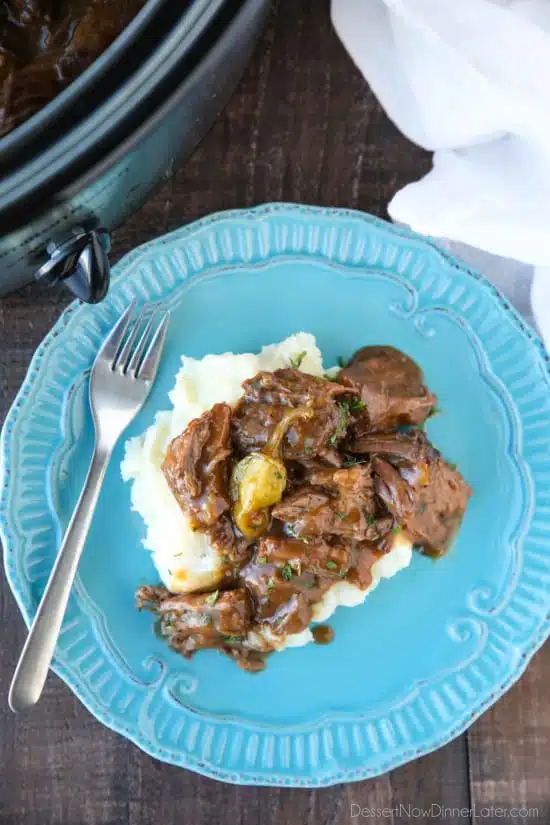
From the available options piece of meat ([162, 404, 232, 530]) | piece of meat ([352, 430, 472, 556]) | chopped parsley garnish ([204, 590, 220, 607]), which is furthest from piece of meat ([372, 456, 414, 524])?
chopped parsley garnish ([204, 590, 220, 607])

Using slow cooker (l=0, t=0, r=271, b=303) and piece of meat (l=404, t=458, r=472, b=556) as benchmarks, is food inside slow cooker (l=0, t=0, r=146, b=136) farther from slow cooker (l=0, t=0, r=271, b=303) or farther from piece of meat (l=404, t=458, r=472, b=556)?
piece of meat (l=404, t=458, r=472, b=556)

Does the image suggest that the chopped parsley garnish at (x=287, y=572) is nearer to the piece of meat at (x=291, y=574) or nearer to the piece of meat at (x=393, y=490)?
the piece of meat at (x=291, y=574)

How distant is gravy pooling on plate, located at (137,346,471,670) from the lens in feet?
7.93

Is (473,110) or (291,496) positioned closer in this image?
(291,496)

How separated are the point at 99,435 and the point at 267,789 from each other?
4.07 feet

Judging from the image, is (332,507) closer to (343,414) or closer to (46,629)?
(343,414)

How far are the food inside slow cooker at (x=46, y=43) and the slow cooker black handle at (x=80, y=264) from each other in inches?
10.2

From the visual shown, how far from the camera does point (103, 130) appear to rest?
1611 mm

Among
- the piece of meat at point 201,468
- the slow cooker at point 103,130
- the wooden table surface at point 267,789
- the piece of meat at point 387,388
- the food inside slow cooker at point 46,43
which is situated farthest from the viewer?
the wooden table surface at point 267,789

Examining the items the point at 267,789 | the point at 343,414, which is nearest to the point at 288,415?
the point at 343,414

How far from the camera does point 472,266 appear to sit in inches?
112

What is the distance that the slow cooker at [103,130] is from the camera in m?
1.60

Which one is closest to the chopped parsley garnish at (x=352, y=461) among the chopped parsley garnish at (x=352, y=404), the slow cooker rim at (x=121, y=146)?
the chopped parsley garnish at (x=352, y=404)

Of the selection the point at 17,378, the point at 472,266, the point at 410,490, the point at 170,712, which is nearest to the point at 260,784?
the point at 170,712
